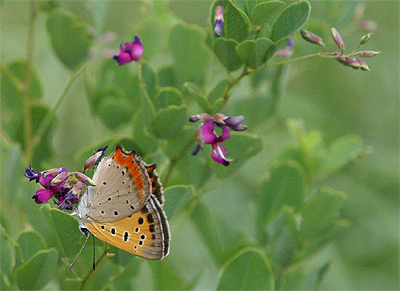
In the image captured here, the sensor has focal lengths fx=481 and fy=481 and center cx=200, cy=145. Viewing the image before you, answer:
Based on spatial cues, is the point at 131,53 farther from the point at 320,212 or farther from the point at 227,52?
the point at 320,212

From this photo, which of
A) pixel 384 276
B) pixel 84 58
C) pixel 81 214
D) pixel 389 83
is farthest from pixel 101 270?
pixel 389 83

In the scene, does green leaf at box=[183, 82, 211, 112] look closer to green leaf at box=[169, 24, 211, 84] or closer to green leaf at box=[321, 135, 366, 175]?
green leaf at box=[169, 24, 211, 84]

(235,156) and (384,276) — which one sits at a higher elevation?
(235,156)

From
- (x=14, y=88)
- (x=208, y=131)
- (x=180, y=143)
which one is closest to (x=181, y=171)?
(x=180, y=143)

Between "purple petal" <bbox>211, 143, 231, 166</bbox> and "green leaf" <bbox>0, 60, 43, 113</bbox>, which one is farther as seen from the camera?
"green leaf" <bbox>0, 60, 43, 113</bbox>

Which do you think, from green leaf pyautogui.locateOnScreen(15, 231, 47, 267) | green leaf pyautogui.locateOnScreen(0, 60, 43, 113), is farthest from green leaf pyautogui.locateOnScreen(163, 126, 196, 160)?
green leaf pyautogui.locateOnScreen(0, 60, 43, 113)

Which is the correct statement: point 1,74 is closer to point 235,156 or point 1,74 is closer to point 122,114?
point 122,114

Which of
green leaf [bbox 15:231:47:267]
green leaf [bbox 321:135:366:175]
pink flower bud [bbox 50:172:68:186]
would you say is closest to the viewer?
pink flower bud [bbox 50:172:68:186]
